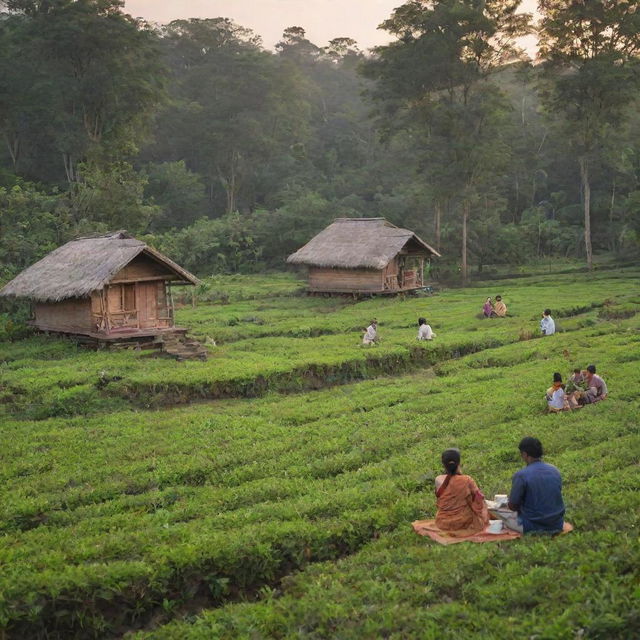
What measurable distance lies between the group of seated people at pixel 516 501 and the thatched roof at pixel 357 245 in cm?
3207

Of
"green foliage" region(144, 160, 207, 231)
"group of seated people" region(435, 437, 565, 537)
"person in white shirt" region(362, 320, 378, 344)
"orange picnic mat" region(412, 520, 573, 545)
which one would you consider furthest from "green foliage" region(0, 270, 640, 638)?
"green foliage" region(144, 160, 207, 231)

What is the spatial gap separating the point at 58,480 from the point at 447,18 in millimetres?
43363

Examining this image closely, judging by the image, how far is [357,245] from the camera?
43.7 metres

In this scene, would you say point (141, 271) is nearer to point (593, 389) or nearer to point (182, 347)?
point (182, 347)

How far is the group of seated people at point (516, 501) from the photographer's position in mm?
8977

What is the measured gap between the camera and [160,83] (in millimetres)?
51312

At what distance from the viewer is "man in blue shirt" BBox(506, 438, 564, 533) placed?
8.95m

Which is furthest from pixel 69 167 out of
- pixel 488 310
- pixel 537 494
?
pixel 537 494

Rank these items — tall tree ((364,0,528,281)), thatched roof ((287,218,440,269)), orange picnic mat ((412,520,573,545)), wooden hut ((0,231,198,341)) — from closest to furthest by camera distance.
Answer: orange picnic mat ((412,520,573,545)) → wooden hut ((0,231,198,341)) → thatched roof ((287,218,440,269)) → tall tree ((364,0,528,281))

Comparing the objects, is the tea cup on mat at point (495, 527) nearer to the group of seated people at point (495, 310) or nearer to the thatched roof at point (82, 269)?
the thatched roof at point (82, 269)

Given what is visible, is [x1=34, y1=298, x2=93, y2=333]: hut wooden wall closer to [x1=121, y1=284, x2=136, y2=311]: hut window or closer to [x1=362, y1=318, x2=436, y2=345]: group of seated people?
[x1=121, y1=284, x2=136, y2=311]: hut window

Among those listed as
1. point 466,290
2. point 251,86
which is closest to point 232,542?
point 466,290

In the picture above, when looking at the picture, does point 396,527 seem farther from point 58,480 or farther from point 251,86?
point 251,86

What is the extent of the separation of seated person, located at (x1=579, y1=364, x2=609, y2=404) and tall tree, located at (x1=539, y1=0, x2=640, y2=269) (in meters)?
34.3
